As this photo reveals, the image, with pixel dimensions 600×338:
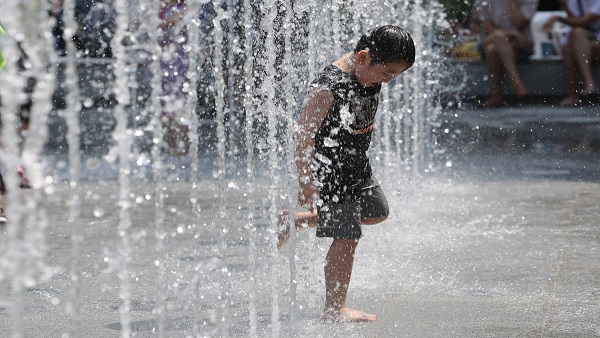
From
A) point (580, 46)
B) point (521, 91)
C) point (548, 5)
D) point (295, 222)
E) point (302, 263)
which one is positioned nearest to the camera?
point (295, 222)

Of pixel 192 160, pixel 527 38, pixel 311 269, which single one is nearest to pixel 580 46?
pixel 527 38

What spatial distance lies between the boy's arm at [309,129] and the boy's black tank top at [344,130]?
4 cm

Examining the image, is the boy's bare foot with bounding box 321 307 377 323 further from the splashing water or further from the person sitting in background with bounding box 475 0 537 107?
the person sitting in background with bounding box 475 0 537 107

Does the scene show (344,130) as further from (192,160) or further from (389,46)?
(192,160)

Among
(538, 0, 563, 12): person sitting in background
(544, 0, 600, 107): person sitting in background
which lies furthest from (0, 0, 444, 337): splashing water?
(544, 0, 600, 107): person sitting in background

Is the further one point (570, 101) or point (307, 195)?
point (570, 101)

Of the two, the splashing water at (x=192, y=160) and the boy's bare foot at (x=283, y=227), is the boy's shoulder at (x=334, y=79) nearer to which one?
the splashing water at (x=192, y=160)

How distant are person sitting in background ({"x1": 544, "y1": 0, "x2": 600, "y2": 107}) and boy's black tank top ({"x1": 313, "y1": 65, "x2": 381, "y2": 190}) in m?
7.80

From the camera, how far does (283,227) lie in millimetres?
4219

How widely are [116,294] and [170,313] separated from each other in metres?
0.43

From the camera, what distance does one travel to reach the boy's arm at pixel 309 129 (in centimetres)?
395

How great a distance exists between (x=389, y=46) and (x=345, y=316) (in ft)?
3.10

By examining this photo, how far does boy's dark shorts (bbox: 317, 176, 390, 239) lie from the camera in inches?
160

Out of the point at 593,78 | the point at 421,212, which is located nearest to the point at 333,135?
the point at 421,212
